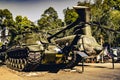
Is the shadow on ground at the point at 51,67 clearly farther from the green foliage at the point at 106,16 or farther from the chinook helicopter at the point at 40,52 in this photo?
the green foliage at the point at 106,16

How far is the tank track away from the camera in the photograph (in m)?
22.1

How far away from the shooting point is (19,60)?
2306 cm

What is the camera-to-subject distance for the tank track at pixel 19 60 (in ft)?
72.4

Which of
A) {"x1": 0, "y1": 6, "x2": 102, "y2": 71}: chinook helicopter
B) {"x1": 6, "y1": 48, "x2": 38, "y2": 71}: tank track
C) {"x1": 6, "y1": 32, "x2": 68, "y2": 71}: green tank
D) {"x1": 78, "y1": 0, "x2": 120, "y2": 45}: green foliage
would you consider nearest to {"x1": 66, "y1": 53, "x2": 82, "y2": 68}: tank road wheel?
{"x1": 0, "y1": 6, "x2": 102, "y2": 71}: chinook helicopter

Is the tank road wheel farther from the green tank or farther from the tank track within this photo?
the tank track

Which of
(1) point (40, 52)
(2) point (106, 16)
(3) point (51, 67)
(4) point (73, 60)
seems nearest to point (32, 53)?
(1) point (40, 52)

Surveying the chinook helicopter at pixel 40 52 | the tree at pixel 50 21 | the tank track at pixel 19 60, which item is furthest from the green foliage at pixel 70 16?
the tank track at pixel 19 60

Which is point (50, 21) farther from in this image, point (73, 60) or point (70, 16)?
point (73, 60)

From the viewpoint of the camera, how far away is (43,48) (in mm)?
22328

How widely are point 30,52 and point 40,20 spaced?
39582mm

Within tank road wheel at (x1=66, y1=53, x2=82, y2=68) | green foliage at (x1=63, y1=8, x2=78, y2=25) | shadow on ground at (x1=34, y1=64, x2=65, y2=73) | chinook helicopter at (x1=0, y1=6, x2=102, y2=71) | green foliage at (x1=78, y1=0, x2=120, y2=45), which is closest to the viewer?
chinook helicopter at (x1=0, y1=6, x2=102, y2=71)

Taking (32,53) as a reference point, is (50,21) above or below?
above

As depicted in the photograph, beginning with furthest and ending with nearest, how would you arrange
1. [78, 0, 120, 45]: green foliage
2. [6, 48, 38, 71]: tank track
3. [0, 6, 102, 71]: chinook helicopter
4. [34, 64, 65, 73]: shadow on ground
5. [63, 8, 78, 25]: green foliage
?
1. [63, 8, 78, 25]: green foliage
2. [78, 0, 120, 45]: green foliage
3. [34, 64, 65, 73]: shadow on ground
4. [6, 48, 38, 71]: tank track
5. [0, 6, 102, 71]: chinook helicopter

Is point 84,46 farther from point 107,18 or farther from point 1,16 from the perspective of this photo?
point 1,16
